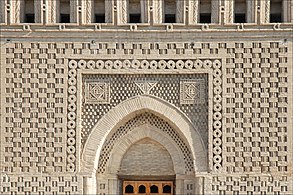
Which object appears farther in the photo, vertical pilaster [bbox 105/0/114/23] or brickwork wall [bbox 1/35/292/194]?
vertical pilaster [bbox 105/0/114/23]

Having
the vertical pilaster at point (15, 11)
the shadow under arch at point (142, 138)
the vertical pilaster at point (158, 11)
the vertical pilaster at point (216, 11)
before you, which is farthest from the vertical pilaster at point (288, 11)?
the vertical pilaster at point (15, 11)

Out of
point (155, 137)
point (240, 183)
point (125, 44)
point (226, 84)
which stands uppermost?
point (125, 44)

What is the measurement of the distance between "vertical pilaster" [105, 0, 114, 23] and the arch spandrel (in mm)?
1511

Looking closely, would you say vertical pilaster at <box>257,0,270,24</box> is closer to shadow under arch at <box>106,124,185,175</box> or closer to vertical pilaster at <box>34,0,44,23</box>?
shadow under arch at <box>106,124,185,175</box>

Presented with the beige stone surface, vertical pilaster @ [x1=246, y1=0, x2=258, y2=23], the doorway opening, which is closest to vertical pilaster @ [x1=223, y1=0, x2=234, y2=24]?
the beige stone surface

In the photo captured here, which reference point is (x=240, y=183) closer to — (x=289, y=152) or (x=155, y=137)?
(x=289, y=152)

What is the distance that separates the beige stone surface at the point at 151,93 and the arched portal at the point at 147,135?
0.7 inches

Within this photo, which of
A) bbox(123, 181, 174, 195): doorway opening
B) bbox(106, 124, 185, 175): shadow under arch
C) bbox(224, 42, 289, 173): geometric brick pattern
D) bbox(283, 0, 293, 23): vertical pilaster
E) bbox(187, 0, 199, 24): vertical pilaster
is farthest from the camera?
bbox(123, 181, 174, 195): doorway opening

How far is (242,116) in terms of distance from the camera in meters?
11.4

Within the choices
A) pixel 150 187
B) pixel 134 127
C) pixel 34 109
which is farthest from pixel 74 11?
pixel 150 187

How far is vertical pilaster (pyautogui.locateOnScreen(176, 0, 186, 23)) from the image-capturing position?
11.5 metres

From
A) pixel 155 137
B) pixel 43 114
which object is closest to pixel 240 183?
pixel 155 137

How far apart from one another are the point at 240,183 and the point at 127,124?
2308 millimetres

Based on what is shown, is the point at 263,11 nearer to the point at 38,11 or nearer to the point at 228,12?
the point at 228,12
